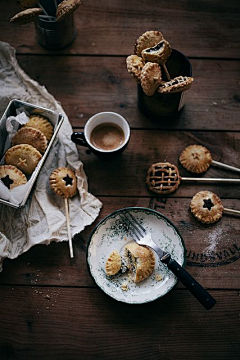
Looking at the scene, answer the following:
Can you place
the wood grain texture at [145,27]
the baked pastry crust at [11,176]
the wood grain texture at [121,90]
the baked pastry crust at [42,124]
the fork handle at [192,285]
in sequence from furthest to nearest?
1. the wood grain texture at [145,27]
2. the wood grain texture at [121,90]
3. the baked pastry crust at [42,124]
4. the baked pastry crust at [11,176]
5. the fork handle at [192,285]

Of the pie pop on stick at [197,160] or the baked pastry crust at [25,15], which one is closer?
the baked pastry crust at [25,15]

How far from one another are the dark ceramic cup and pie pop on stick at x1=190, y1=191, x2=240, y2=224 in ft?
1.09

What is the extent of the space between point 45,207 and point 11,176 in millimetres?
159

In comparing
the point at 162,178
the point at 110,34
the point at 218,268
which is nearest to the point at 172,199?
the point at 162,178

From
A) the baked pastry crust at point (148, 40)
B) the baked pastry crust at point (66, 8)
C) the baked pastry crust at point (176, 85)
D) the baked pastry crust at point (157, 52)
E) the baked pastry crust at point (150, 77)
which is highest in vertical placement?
the baked pastry crust at point (66, 8)

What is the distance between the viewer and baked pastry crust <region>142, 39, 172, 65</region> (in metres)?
1.36

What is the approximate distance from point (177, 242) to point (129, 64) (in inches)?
24.2

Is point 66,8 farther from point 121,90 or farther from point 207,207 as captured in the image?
point 207,207

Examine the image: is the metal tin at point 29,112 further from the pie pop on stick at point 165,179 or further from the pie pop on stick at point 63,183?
the pie pop on stick at point 165,179

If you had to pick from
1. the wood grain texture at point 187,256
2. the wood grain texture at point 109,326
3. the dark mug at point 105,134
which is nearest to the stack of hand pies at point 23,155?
the dark mug at point 105,134

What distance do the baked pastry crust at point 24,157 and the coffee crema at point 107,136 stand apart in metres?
0.21

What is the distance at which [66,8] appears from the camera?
1.43m

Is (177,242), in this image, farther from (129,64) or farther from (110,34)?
(110,34)

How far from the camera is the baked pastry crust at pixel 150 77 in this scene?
4.32 feet
